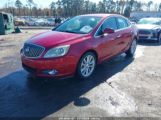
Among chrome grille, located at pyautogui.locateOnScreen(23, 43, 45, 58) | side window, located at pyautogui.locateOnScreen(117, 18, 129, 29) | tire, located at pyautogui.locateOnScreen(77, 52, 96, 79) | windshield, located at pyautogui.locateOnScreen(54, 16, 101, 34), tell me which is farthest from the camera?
side window, located at pyautogui.locateOnScreen(117, 18, 129, 29)

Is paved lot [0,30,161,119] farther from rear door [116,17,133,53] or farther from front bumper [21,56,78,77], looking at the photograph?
rear door [116,17,133,53]

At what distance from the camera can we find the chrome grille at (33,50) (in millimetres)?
5203

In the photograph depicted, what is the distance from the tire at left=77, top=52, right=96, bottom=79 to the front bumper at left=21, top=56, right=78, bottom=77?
0.78 feet

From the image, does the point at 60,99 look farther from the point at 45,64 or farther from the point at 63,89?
the point at 45,64

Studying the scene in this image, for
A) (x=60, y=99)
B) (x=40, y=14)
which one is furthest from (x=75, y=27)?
(x=40, y=14)

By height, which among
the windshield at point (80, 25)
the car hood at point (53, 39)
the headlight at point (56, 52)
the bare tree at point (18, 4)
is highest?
the bare tree at point (18, 4)

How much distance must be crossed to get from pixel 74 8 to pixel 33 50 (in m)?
69.4

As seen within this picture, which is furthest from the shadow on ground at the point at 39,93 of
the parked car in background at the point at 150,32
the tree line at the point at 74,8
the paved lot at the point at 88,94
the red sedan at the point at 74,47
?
→ the tree line at the point at 74,8

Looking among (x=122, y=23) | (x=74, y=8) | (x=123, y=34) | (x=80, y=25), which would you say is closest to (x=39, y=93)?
(x=80, y=25)

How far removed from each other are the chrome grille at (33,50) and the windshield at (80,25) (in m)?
1.31

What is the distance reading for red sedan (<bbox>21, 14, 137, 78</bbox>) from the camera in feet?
16.9

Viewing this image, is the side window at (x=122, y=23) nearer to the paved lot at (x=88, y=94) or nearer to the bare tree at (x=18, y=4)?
the paved lot at (x=88, y=94)

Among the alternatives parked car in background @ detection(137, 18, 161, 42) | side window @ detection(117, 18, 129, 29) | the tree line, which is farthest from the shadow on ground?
the tree line

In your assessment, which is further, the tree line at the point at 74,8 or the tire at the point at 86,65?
the tree line at the point at 74,8
